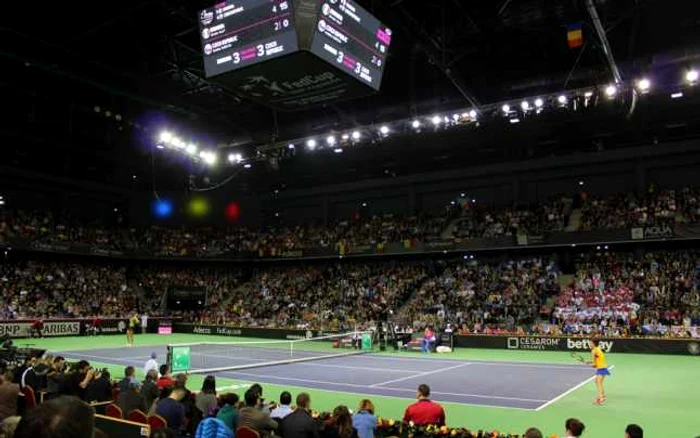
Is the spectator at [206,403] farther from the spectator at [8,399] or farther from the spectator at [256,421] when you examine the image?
the spectator at [8,399]

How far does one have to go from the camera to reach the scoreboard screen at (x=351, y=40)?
39.9 feet

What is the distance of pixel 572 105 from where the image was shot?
26797 millimetres

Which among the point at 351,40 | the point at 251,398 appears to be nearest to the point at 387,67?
the point at 351,40

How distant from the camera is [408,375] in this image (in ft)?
73.0

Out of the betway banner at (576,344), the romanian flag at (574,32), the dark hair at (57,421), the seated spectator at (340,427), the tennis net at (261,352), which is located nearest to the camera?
the dark hair at (57,421)

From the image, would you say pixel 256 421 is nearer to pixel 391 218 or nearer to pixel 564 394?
pixel 564 394

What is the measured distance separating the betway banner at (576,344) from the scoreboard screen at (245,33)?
24973 millimetres

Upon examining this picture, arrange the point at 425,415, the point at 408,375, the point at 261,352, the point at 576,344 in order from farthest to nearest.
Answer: the point at 261,352, the point at 576,344, the point at 408,375, the point at 425,415

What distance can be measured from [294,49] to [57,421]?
10.7 m

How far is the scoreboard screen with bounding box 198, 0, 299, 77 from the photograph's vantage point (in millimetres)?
12023

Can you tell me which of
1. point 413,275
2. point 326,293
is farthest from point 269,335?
point 413,275

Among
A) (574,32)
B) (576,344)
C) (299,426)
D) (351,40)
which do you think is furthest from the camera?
(576,344)

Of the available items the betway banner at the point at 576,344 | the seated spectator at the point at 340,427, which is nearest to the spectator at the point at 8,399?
the seated spectator at the point at 340,427

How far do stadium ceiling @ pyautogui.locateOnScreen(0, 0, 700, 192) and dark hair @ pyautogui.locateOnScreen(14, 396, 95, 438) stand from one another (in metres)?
18.8
